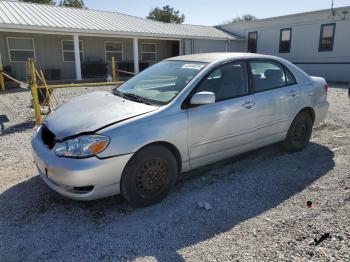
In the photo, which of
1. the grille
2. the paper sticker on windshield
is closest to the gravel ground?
the grille

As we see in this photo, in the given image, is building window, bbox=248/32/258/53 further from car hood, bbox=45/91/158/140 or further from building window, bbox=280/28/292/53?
car hood, bbox=45/91/158/140

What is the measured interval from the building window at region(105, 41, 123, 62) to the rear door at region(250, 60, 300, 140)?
16.8 meters

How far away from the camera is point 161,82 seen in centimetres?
419

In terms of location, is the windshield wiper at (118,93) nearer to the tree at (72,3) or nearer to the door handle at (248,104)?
the door handle at (248,104)

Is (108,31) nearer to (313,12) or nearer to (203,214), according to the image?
(313,12)

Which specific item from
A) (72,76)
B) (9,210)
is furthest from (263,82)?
(72,76)

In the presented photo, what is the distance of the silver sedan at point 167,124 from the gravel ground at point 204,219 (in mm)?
312

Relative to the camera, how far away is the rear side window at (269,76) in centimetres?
443

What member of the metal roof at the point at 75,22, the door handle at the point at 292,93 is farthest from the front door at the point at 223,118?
the metal roof at the point at 75,22

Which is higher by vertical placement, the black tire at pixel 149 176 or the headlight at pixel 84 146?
the headlight at pixel 84 146

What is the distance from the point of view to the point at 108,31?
17031 mm

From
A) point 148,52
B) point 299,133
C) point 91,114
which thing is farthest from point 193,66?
point 148,52

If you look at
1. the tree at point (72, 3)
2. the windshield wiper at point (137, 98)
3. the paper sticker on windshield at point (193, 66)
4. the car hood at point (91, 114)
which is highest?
the tree at point (72, 3)

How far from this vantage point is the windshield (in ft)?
12.5
